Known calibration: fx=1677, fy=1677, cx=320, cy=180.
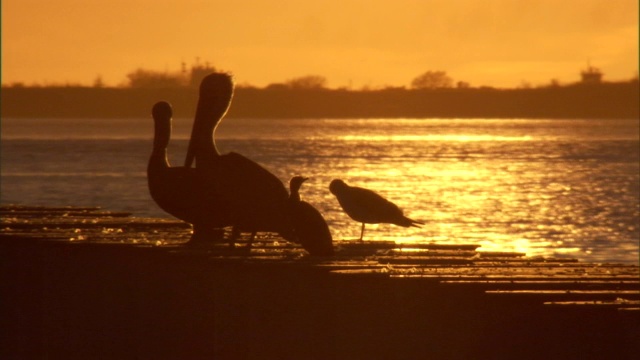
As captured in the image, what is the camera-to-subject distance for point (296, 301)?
15273 mm

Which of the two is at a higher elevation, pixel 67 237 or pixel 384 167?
pixel 67 237

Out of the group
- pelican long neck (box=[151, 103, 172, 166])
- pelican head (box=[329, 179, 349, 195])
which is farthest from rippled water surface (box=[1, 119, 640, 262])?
pelican long neck (box=[151, 103, 172, 166])

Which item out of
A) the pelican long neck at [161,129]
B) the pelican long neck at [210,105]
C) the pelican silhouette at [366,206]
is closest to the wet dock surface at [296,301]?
the pelican long neck at [161,129]

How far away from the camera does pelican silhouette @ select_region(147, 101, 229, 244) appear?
16.8 m

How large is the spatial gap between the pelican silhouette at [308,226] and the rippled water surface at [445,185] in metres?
15.8

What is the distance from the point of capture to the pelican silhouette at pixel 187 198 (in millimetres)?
16797

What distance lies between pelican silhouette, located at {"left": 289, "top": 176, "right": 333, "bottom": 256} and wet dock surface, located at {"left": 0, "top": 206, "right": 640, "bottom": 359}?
7.1 inches

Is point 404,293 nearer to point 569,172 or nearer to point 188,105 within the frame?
point 569,172

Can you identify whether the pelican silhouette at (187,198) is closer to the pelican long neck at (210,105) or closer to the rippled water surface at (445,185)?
the pelican long neck at (210,105)

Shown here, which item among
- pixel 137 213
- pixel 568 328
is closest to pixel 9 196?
pixel 137 213

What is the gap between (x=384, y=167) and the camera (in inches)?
4515

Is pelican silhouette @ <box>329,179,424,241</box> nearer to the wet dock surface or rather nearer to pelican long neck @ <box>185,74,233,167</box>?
the wet dock surface

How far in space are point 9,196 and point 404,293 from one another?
55.5m

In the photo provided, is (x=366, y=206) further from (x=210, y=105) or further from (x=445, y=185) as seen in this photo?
(x=445, y=185)
